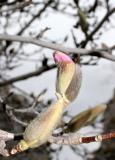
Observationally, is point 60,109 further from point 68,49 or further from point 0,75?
point 0,75

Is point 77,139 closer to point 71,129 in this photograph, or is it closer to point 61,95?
point 61,95

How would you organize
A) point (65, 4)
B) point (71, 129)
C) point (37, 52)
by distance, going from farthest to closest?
1. point (37, 52)
2. point (65, 4)
3. point (71, 129)

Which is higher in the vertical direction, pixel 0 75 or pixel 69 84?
pixel 69 84

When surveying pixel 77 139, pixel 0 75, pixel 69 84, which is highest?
pixel 69 84

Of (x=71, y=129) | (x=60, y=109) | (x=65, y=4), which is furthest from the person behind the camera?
(x=65, y=4)

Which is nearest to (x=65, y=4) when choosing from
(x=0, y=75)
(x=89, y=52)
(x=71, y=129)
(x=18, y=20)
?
(x=18, y=20)

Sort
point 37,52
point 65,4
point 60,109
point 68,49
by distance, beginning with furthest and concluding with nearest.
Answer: point 37,52 < point 65,4 < point 68,49 < point 60,109

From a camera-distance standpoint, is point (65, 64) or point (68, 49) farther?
point (68, 49)

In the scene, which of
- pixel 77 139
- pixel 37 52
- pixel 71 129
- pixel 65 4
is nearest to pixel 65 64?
pixel 77 139

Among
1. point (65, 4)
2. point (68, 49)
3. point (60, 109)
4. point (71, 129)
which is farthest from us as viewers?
point (65, 4)
